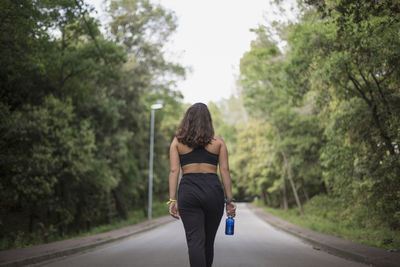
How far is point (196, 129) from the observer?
4086mm

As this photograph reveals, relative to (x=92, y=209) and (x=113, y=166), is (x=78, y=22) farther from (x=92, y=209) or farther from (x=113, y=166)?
(x=92, y=209)

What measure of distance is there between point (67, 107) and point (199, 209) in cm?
1468

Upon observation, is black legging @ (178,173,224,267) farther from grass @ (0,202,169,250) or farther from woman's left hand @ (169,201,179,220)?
grass @ (0,202,169,250)

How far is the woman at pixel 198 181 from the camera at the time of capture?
3.96 m

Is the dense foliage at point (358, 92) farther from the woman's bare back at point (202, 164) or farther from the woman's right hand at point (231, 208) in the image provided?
the woman's right hand at point (231, 208)

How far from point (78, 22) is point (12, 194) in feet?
24.6

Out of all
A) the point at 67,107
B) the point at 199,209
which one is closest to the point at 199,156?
the point at 199,209

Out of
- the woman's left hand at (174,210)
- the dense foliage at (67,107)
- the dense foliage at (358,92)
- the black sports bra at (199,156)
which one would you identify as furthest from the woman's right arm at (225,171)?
the dense foliage at (67,107)

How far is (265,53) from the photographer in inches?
877

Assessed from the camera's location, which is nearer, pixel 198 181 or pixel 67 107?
pixel 198 181

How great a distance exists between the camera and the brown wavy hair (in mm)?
4051

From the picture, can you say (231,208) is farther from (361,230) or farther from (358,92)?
(361,230)

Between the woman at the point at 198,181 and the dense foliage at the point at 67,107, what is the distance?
362 inches

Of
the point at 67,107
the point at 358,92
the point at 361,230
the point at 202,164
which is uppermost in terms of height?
the point at 358,92
